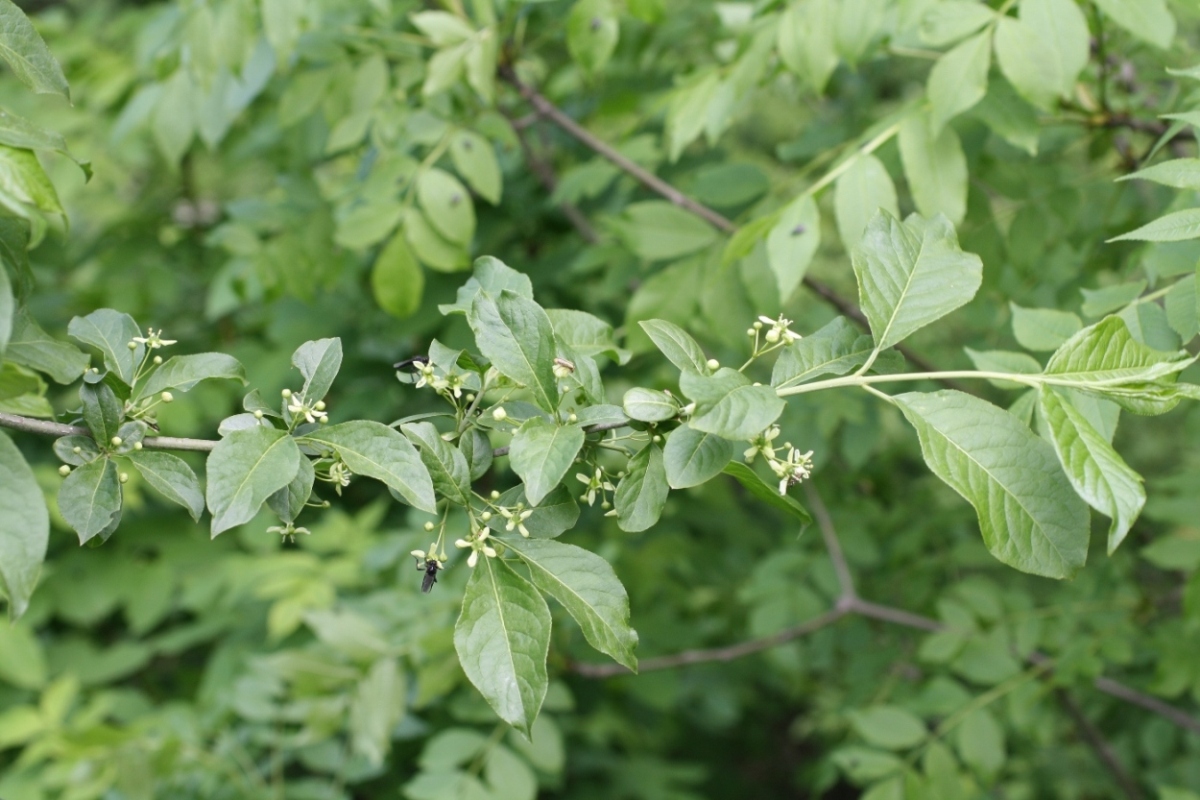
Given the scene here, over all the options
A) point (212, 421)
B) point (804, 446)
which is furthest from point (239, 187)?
A: point (804, 446)

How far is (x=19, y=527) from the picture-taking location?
67cm

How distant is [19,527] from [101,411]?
0.17 meters

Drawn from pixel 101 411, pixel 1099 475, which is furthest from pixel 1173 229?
pixel 101 411

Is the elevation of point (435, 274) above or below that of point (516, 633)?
below

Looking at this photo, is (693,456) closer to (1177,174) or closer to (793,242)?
(1177,174)

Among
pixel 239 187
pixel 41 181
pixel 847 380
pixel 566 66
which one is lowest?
pixel 239 187

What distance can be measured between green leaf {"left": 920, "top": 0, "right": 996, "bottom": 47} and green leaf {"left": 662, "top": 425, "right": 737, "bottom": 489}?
0.81 meters

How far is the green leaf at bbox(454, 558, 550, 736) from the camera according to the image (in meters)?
0.76

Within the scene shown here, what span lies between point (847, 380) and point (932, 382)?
1.17 meters

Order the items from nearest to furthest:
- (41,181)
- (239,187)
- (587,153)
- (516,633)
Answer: (41,181) < (516,633) < (587,153) < (239,187)

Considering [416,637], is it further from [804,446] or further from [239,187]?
[239,187]

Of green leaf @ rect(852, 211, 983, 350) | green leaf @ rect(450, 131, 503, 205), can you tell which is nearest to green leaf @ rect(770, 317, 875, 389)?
green leaf @ rect(852, 211, 983, 350)

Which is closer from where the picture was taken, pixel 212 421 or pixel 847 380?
pixel 847 380

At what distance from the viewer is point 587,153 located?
2416 mm
